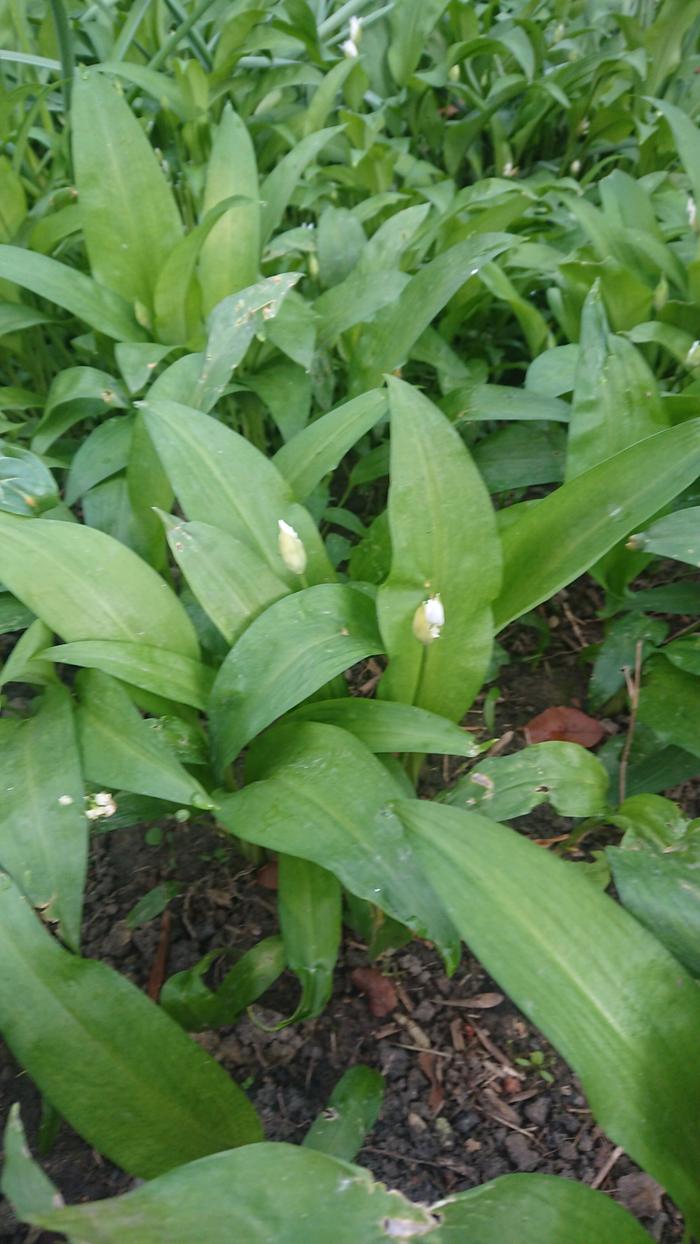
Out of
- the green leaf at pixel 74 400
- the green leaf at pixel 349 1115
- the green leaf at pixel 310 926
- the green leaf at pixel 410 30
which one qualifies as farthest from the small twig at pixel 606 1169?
the green leaf at pixel 410 30

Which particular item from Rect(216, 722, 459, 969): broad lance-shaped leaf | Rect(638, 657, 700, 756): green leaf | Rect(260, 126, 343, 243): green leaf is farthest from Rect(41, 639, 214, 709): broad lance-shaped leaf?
Rect(260, 126, 343, 243): green leaf

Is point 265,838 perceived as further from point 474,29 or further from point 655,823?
point 474,29

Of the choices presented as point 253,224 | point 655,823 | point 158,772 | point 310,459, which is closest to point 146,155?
point 253,224

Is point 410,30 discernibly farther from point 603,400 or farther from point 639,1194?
point 639,1194

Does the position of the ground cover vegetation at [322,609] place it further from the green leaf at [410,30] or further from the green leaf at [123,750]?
the green leaf at [410,30]

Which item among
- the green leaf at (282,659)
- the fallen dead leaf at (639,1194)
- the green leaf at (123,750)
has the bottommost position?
the fallen dead leaf at (639,1194)

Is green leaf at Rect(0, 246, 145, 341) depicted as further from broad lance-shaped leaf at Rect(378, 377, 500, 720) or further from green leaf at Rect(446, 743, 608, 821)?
green leaf at Rect(446, 743, 608, 821)

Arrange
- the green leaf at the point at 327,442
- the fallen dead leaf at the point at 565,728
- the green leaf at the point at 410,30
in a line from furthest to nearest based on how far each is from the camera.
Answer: the green leaf at the point at 410,30
the fallen dead leaf at the point at 565,728
the green leaf at the point at 327,442

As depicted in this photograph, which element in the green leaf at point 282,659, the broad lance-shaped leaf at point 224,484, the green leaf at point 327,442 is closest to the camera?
the green leaf at point 282,659
